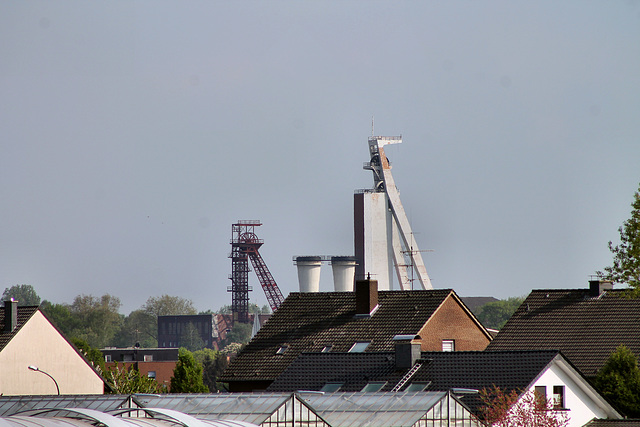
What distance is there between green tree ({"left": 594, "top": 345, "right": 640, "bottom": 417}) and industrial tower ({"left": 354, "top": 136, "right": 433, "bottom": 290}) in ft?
319

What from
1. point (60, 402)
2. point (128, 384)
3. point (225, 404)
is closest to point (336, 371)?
point (225, 404)

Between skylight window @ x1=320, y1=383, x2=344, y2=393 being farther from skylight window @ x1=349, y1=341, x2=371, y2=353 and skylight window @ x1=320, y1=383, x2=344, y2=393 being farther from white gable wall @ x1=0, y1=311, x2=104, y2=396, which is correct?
white gable wall @ x1=0, y1=311, x2=104, y2=396

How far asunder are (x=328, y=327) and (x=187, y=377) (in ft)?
59.9

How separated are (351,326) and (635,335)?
11856 millimetres

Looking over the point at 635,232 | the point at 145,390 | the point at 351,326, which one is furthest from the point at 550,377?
the point at 145,390

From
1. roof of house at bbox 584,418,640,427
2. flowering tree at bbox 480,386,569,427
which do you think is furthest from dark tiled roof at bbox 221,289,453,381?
flowering tree at bbox 480,386,569,427

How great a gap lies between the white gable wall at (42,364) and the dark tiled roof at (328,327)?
39.9 feet

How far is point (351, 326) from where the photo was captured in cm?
4744

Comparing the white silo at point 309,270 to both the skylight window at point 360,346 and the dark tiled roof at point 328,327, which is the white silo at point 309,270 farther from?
the skylight window at point 360,346

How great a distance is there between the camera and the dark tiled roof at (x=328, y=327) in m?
46.0

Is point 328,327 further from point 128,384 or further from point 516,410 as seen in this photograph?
point 128,384

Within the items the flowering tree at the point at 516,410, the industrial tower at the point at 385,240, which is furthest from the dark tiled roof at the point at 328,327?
the industrial tower at the point at 385,240

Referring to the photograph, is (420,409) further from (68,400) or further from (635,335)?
(635,335)

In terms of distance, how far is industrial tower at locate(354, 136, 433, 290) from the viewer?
138m
